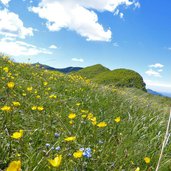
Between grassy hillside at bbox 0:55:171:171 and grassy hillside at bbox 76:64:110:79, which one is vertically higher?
grassy hillside at bbox 76:64:110:79

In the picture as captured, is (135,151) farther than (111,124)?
No

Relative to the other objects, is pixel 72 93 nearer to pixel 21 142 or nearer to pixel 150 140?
pixel 150 140

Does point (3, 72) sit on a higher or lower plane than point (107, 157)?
higher

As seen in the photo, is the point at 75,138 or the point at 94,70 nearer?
the point at 75,138

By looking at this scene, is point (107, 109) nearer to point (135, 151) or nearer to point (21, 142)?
point (135, 151)

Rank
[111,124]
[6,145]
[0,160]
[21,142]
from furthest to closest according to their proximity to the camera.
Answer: [111,124], [21,142], [6,145], [0,160]

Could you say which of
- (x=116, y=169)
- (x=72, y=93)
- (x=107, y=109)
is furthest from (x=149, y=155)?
(x=72, y=93)

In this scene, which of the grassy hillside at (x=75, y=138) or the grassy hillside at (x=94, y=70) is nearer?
the grassy hillside at (x=75, y=138)

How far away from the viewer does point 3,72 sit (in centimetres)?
707

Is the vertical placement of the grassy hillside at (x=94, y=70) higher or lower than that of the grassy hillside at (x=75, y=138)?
higher

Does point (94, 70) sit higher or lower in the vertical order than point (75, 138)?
higher

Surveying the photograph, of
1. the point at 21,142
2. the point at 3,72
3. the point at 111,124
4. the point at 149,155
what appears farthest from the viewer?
the point at 3,72

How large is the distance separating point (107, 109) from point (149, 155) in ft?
7.10

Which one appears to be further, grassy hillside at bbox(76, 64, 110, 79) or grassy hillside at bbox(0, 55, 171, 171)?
grassy hillside at bbox(76, 64, 110, 79)
